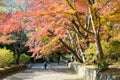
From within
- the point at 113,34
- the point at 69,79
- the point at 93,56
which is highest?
the point at 113,34

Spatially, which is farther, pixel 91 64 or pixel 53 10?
pixel 91 64

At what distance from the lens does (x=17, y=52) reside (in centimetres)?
4331

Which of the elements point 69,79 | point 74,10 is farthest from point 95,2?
point 69,79

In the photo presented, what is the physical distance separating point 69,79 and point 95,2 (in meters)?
8.12

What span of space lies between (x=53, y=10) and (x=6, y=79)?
739 centimetres

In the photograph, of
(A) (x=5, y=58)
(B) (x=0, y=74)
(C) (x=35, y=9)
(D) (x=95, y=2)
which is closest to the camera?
(D) (x=95, y=2)

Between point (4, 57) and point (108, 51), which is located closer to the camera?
point (108, 51)

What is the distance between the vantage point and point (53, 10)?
18812mm

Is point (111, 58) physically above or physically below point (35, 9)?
below

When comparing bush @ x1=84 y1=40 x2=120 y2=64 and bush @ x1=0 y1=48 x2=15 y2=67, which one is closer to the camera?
bush @ x1=84 y1=40 x2=120 y2=64

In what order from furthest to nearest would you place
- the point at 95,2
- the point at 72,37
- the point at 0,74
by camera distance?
the point at 72,37
the point at 0,74
the point at 95,2

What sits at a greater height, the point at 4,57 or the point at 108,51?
the point at 4,57

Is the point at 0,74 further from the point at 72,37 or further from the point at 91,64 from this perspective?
the point at 72,37

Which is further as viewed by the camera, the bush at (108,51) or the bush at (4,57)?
the bush at (4,57)
